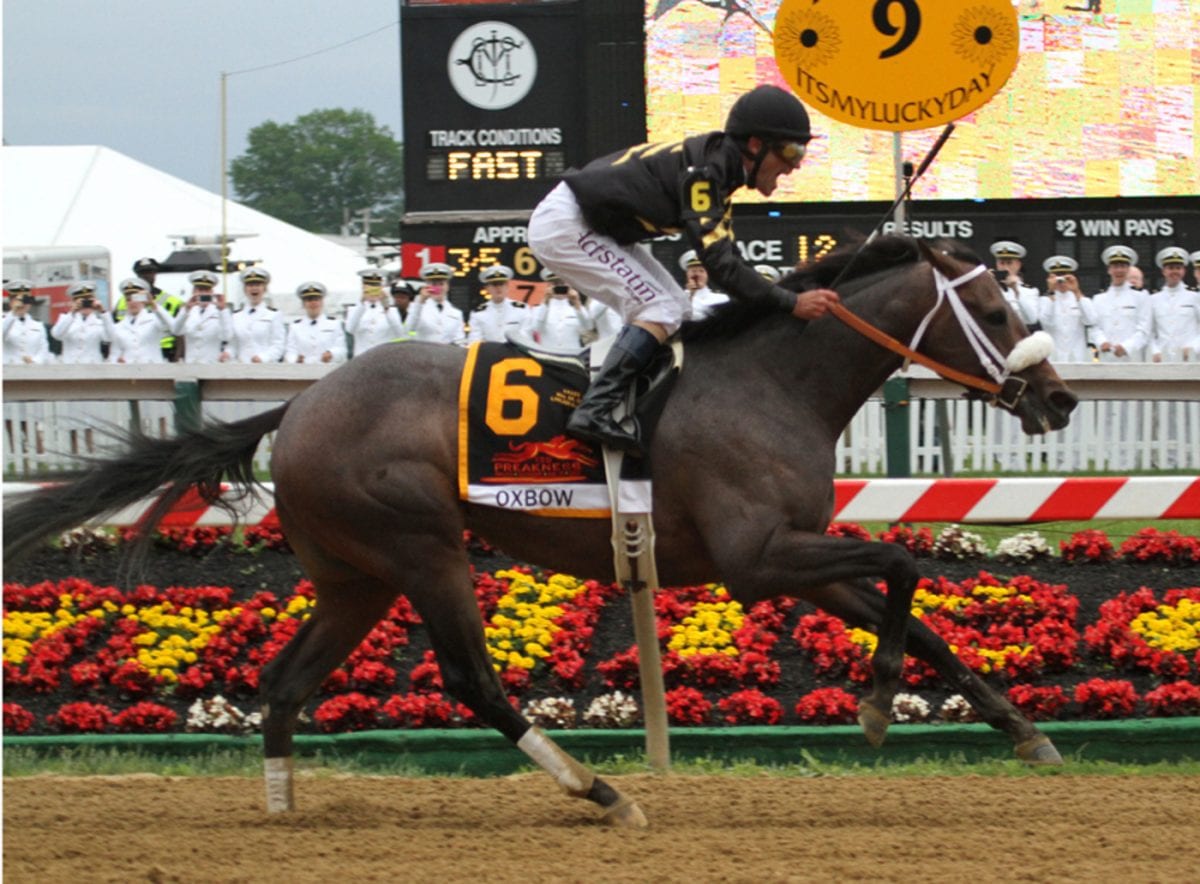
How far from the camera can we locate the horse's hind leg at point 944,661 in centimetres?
547

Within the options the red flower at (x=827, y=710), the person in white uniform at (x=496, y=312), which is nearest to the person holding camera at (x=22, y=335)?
the person in white uniform at (x=496, y=312)

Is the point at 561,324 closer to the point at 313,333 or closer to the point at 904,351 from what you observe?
the point at 313,333

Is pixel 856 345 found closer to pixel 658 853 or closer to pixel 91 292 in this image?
pixel 658 853

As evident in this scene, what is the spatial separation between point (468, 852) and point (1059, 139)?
11.8 meters

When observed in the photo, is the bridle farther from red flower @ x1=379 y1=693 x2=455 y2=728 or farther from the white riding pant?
red flower @ x1=379 y1=693 x2=455 y2=728

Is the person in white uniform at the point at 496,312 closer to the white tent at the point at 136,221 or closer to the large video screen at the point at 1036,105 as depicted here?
the large video screen at the point at 1036,105

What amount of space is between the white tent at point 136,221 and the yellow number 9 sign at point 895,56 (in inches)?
687

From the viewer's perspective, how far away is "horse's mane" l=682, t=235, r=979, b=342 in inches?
225

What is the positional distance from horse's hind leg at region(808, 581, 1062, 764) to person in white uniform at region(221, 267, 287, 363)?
33.6 feet

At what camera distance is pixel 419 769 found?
256 inches

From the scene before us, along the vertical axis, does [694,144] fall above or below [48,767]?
above

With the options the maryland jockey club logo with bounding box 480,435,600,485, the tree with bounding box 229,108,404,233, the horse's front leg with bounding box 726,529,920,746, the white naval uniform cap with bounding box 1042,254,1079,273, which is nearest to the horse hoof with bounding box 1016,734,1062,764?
the horse's front leg with bounding box 726,529,920,746

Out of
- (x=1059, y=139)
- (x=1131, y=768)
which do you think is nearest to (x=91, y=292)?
(x=1059, y=139)

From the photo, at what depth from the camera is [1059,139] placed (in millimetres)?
15297
